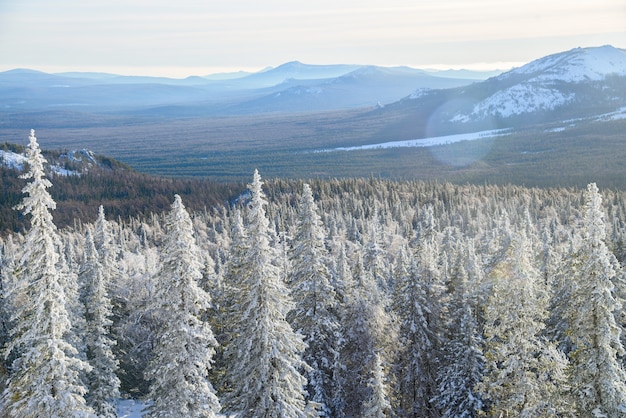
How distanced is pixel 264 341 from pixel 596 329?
43.2 ft

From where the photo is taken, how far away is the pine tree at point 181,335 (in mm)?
21641

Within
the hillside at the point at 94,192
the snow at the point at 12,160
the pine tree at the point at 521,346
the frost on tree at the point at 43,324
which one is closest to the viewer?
the frost on tree at the point at 43,324

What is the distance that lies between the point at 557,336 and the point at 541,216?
102053 millimetres

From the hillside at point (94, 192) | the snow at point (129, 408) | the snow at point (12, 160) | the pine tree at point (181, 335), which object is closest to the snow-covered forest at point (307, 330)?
the pine tree at point (181, 335)

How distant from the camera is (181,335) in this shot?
71.3ft

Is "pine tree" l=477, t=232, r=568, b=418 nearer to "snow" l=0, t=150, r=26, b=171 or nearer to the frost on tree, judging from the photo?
the frost on tree

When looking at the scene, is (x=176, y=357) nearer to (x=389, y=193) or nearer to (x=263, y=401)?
(x=263, y=401)

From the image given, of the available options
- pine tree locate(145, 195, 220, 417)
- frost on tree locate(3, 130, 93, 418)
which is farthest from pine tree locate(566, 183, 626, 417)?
frost on tree locate(3, 130, 93, 418)

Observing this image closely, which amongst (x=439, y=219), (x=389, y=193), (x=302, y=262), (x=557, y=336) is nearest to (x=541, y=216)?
(x=439, y=219)

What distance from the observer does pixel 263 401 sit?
79.0ft

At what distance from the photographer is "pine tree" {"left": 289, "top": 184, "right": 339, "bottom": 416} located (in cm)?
3203

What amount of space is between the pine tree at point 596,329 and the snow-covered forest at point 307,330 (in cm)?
6

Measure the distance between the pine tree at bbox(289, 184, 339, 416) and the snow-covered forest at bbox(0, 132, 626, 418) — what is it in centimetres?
10

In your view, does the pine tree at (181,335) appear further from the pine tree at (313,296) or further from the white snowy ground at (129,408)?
the white snowy ground at (129,408)
